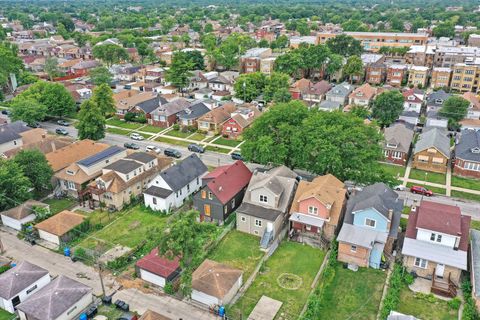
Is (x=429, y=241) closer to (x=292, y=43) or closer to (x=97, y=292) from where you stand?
(x=97, y=292)

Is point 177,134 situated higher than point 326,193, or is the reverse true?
point 326,193

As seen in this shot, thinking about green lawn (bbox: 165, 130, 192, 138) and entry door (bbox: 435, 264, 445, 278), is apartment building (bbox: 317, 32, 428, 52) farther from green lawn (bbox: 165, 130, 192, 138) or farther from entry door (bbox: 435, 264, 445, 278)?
entry door (bbox: 435, 264, 445, 278)

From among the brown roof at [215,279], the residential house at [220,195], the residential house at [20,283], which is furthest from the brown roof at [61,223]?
the brown roof at [215,279]

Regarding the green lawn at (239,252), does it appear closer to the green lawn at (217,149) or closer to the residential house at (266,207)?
the residential house at (266,207)

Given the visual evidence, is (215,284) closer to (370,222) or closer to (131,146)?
(370,222)

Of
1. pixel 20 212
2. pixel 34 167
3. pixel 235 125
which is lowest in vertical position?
pixel 20 212

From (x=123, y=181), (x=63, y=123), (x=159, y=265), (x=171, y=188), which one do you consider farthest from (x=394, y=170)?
(x=63, y=123)
